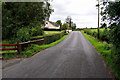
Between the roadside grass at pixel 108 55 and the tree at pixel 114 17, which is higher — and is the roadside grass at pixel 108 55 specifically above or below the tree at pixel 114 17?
below

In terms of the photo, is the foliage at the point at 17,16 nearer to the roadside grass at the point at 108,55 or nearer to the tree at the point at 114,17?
the roadside grass at the point at 108,55

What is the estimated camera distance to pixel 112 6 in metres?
6.69

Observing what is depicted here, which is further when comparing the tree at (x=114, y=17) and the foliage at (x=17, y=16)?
the foliage at (x=17, y=16)

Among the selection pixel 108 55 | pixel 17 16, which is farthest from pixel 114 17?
pixel 17 16

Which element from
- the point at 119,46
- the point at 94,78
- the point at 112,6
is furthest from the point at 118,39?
the point at 94,78

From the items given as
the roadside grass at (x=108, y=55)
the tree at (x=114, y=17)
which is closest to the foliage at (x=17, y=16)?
the roadside grass at (x=108, y=55)

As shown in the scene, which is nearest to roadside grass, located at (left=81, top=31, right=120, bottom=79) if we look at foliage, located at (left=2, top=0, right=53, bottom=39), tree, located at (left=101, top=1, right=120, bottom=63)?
tree, located at (left=101, top=1, right=120, bottom=63)

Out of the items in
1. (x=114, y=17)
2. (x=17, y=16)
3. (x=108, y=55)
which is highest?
(x=17, y=16)

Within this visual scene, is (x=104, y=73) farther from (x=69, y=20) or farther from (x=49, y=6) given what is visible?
(x=69, y=20)

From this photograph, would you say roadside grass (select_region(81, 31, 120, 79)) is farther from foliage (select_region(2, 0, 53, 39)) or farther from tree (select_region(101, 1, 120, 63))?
foliage (select_region(2, 0, 53, 39))

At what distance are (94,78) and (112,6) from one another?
423 cm

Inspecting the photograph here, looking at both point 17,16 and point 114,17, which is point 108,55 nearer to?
point 114,17

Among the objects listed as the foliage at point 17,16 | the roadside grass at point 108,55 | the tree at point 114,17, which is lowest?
the roadside grass at point 108,55

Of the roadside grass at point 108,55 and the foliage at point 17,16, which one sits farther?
the foliage at point 17,16
